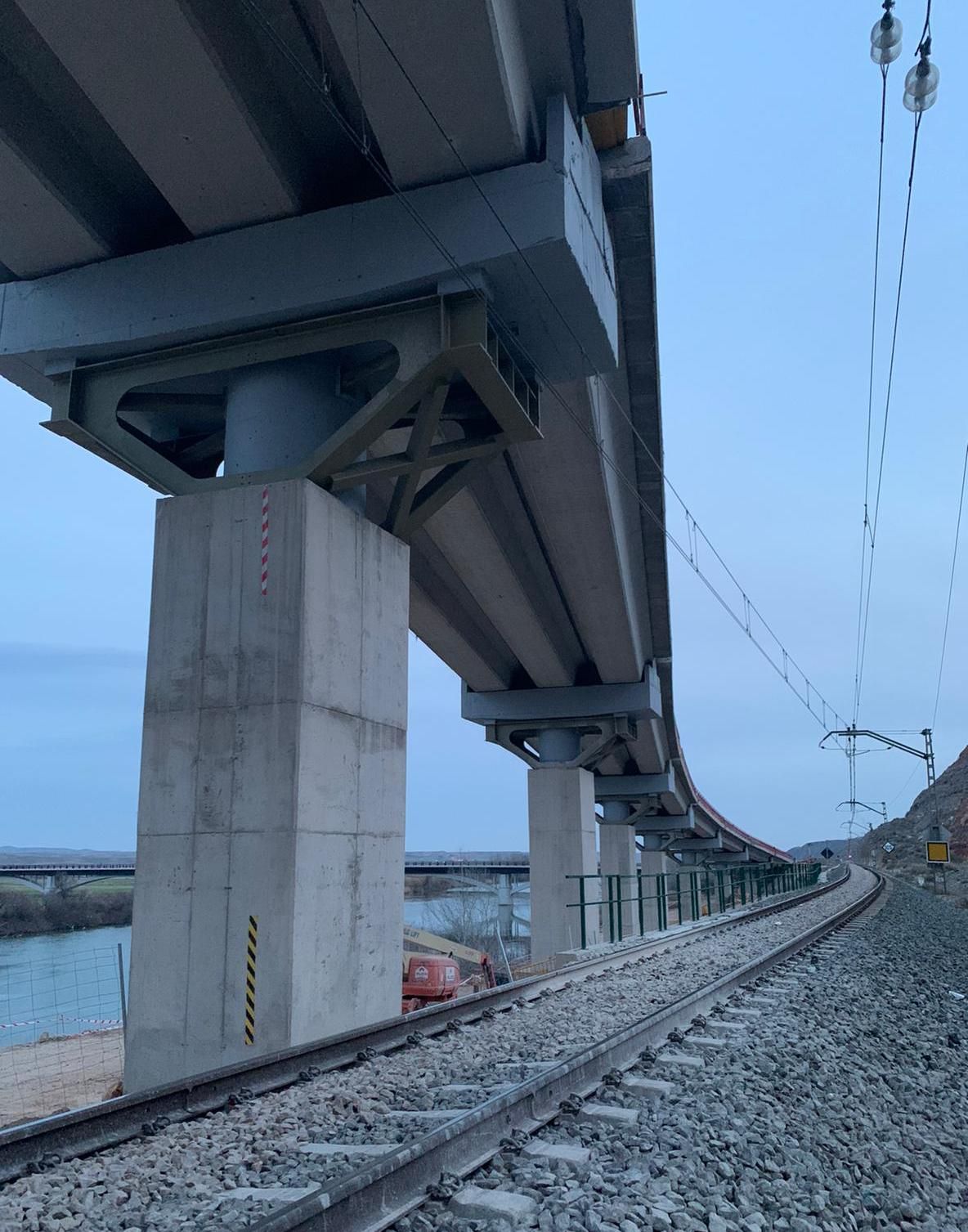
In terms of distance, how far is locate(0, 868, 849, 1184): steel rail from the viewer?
486 centimetres

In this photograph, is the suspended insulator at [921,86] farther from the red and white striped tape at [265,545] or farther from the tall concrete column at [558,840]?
the tall concrete column at [558,840]

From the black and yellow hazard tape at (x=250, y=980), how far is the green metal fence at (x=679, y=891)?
951 cm

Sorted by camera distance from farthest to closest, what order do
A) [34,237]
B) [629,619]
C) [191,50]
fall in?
1. [629,619]
2. [34,237]
3. [191,50]

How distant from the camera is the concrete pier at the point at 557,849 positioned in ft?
87.0

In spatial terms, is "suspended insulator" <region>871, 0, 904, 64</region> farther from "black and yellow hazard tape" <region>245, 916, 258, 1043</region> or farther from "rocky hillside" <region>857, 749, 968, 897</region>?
"rocky hillside" <region>857, 749, 968, 897</region>

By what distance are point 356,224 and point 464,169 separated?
1145 millimetres

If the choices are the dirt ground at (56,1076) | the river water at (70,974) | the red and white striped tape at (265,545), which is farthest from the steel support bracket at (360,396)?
the dirt ground at (56,1076)

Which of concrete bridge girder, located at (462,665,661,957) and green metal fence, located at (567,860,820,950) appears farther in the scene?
concrete bridge girder, located at (462,665,661,957)

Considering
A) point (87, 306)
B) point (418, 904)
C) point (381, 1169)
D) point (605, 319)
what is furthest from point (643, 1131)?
point (418, 904)

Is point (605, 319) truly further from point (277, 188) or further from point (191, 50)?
point (191, 50)

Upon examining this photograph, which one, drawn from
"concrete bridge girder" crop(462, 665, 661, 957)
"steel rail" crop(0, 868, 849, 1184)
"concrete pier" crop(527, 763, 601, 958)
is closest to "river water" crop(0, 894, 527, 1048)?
"steel rail" crop(0, 868, 849, 1184)

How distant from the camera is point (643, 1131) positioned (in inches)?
189

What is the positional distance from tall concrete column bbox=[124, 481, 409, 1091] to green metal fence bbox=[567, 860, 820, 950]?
868cm

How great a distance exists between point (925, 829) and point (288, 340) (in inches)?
2912
